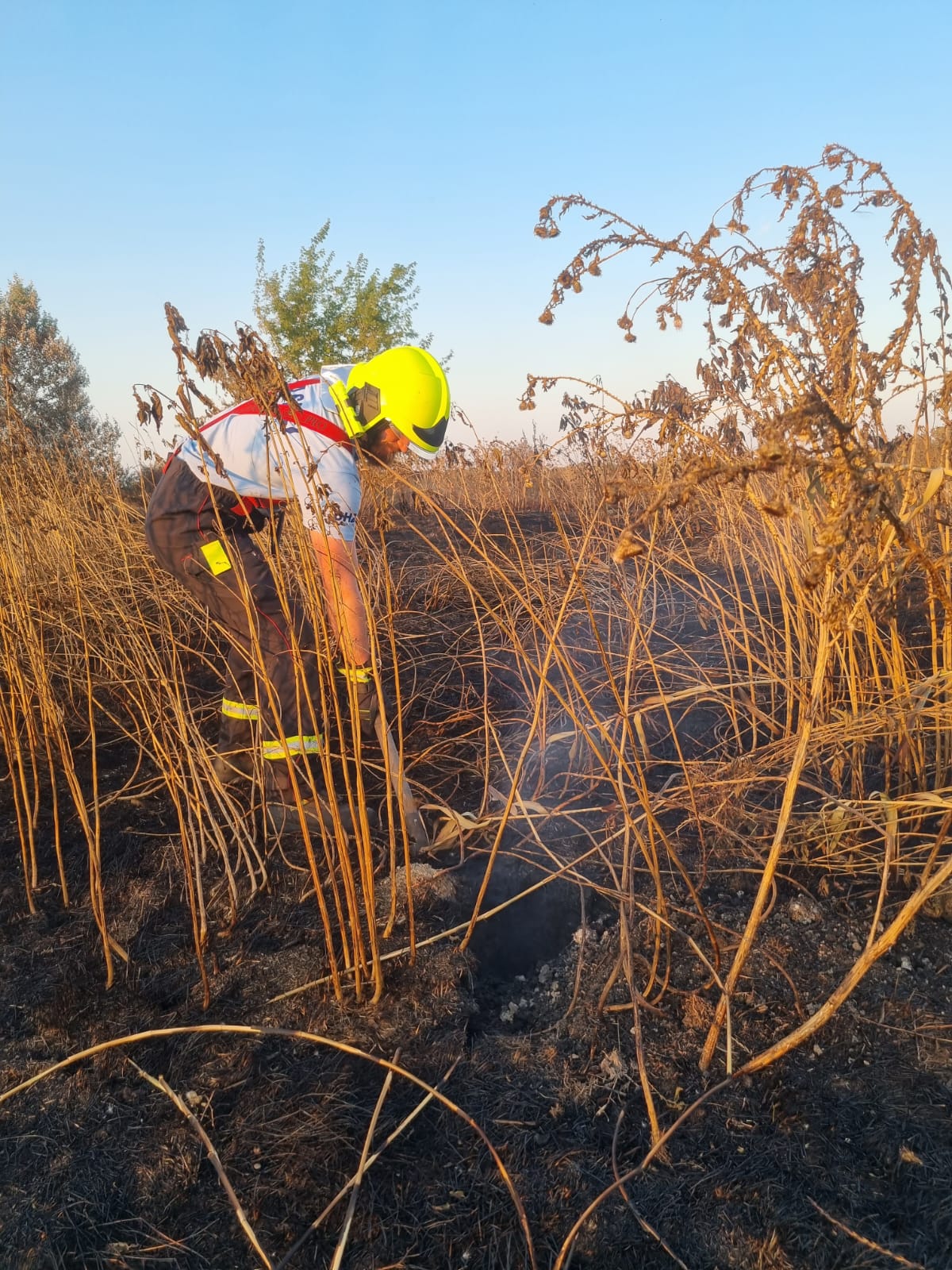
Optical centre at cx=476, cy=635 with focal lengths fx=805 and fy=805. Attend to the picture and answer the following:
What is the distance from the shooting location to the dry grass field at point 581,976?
51.6 inches

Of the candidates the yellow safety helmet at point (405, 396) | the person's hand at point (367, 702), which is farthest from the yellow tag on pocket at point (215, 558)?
the yellow safety helmet at point (405, 396)

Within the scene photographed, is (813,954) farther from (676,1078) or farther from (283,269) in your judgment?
(283,269)

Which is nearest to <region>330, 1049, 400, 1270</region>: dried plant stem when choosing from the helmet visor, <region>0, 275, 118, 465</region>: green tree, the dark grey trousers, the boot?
the boot

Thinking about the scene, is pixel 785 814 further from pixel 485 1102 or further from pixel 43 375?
pixel 43 375

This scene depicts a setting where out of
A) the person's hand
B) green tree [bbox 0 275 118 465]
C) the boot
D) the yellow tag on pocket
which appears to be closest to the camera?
the person's hand

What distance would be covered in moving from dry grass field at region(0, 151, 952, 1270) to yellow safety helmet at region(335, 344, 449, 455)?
2.90ft

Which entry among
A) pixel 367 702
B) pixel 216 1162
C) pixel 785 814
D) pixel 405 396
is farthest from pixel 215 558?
pixel 785 814

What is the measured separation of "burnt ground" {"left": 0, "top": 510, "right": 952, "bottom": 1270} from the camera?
1.33 meters

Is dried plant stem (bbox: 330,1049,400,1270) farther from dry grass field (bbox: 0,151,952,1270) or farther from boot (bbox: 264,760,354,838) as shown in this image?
boot (bbox: 264,760,354,838)

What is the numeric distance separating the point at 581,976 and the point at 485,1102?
404 mm

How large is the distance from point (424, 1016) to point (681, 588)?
113 inches

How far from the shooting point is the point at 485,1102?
1585mm

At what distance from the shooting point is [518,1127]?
152 cm

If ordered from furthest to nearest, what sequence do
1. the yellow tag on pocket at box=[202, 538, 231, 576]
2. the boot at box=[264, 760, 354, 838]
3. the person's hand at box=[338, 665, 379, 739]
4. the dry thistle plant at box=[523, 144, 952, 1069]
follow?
the yellow tag on pocket at box=[202, 538, 231, 576]
the boot at box=[264, 760, 354, 838]
the person's hand at box=[338, 665, 379, 739]
the dry thistle plant at box=[523, 144, 952, 1069]
